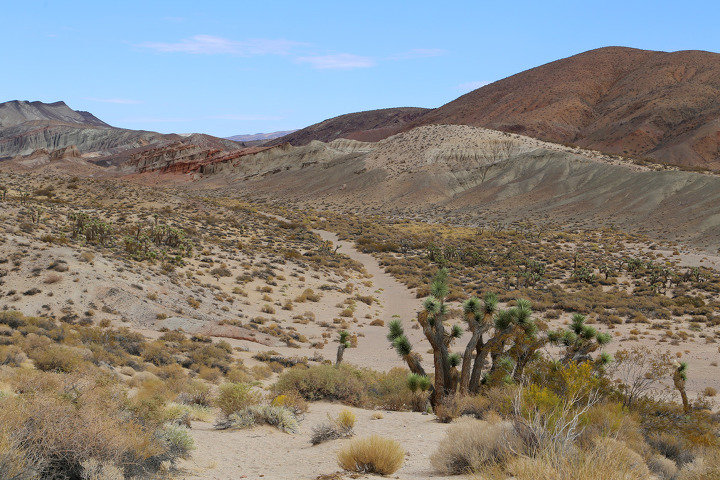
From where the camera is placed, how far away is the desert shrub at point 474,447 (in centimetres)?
656

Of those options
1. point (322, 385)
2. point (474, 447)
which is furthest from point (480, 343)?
point (474, 447)

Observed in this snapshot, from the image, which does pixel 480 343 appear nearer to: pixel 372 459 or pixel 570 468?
pixel 372 459

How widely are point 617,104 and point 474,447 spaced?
152174 mm

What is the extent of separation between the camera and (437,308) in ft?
41.3

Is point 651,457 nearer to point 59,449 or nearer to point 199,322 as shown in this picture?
point 59,449

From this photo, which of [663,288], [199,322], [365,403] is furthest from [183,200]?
[365,403]

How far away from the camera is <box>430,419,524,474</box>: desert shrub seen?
6.56 metres

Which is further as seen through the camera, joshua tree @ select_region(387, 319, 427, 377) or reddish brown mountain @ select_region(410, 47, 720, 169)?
reddish brown mountain @ select_region(410, 47, 720, 169)

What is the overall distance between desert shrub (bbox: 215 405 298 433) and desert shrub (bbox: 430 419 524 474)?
4077 mm

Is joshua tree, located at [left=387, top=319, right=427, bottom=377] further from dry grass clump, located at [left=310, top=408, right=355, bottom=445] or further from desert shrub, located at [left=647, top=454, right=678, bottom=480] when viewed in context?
desert shrub, located at [left=647, top=454, right=678, bottom=480]

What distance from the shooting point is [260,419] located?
10.5m

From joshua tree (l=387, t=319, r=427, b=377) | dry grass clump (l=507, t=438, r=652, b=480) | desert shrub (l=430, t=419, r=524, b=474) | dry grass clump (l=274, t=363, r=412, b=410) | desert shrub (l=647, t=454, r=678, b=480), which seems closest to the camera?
dry grass clump (l=507, t=438, r=652, b=480)

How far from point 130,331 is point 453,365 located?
453 inches

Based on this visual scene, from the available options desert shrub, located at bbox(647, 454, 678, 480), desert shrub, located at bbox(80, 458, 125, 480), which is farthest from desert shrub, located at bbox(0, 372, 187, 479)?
desert shrub, located at bbox(647, 454, 678, 480)
